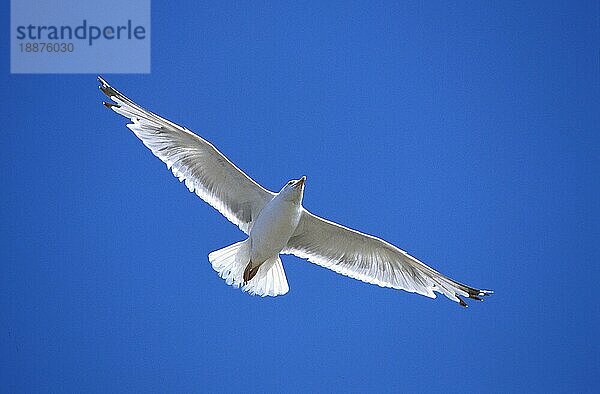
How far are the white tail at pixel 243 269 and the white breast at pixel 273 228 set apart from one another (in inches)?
1.7

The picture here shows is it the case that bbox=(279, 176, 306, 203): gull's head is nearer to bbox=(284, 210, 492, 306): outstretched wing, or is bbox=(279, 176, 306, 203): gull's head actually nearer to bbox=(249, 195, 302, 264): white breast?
bbox=(249, 195, 302, 264): white breast

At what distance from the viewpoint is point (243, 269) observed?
285 centimetres

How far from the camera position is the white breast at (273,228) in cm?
272

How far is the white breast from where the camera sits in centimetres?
272

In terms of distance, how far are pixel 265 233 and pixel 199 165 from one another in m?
0.27

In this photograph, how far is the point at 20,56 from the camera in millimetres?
3586

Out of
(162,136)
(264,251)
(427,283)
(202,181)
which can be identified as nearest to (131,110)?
(162,136)

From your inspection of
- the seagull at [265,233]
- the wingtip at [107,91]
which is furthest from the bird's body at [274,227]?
the wingtip at [107,91]

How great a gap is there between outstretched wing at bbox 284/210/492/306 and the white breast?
8 cm

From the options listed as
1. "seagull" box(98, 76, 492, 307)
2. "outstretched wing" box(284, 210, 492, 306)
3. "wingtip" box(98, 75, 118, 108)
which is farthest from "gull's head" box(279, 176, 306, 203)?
"wingtip" box(98, 75, 118, 108)

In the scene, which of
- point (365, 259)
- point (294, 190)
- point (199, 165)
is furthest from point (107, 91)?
point (365, 259)

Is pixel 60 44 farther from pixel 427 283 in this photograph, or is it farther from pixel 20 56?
pixel 427 283

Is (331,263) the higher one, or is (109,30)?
(109,30)

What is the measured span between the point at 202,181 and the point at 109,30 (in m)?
0.86
